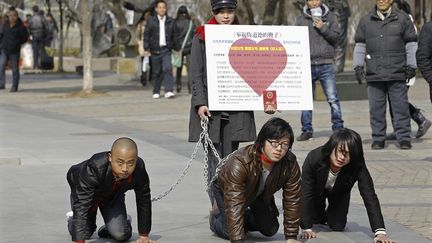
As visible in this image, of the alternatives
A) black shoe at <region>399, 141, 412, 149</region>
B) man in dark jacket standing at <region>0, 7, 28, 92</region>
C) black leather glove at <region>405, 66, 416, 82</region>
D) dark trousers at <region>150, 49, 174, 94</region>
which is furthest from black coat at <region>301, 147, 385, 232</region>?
man in dark jacket standing at <region>0, 7, 28, 92</region>

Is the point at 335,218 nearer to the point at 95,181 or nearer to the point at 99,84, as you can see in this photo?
the point at 95,181

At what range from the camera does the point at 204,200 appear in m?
9.67

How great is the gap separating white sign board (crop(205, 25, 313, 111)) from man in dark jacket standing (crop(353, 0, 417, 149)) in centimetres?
421

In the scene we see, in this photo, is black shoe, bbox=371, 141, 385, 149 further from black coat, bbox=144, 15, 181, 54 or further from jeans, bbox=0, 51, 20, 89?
jeans, bbox=0, 51, 20, 89

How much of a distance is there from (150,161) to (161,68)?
29.7 feet

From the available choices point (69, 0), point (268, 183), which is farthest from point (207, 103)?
point (69, 0)

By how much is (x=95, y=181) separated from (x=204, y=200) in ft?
8.12

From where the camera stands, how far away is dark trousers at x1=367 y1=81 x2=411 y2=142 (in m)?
13.0

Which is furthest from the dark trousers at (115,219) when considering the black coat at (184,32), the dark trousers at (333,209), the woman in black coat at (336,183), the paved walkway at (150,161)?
the black coat at (184,32)

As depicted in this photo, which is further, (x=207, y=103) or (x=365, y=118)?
(x=365, y=118)

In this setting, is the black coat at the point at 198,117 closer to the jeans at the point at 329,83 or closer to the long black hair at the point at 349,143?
the long black hair at the point at 349,143

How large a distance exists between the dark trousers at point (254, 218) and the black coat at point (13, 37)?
16731mm

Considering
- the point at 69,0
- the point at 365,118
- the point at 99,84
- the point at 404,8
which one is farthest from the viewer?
the point at 99,84

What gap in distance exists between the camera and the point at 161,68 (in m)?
21.0
